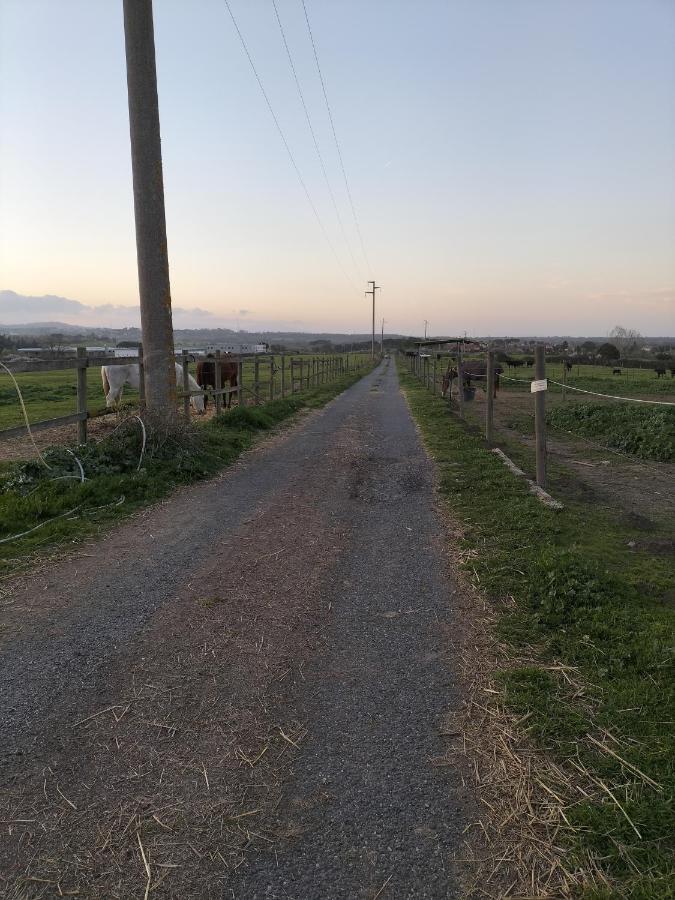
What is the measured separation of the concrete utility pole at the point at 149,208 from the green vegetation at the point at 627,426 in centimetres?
739

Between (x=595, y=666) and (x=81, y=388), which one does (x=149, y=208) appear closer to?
(x=81, y=388)

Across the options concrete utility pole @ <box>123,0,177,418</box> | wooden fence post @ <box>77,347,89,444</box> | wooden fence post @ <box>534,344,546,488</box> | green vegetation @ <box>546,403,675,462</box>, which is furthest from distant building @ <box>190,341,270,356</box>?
green vegetation @ <box>546,403,675,462</box>

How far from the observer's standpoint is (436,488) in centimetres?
686

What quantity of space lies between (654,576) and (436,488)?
9.86 feet

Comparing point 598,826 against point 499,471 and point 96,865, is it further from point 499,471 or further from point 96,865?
point 499,471

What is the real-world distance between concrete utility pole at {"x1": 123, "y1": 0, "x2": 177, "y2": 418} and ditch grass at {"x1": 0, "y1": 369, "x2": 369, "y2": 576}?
2.04 feet

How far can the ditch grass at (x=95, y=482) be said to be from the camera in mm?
4887

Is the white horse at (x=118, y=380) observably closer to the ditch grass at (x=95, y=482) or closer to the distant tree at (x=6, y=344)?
the ditch grass at (x=95, y=482)

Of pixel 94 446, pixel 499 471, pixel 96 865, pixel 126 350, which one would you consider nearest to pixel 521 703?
pixel 96 865

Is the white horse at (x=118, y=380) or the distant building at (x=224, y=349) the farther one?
the distant building at (x=224, y=349)

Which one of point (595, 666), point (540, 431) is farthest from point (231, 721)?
point (540, 431)

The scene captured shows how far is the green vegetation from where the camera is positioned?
9273 millimetres

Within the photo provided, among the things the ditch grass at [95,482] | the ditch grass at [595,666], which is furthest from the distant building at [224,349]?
the ditch grass at [595,666]

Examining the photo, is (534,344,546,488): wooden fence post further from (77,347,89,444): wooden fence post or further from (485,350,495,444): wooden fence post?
(77,347,89,444): wooden fence post
